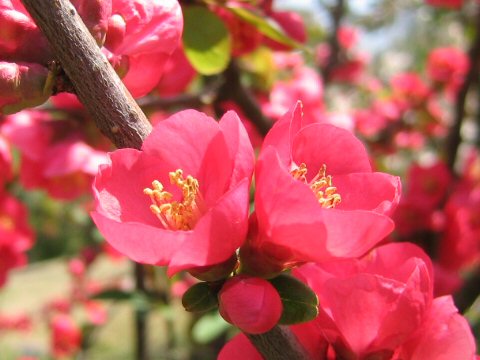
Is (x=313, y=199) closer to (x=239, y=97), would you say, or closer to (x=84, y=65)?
(x=84, y=65)

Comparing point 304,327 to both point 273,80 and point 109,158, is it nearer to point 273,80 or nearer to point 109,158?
point 109,158

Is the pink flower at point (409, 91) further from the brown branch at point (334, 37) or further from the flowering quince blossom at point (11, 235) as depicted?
the flowering quince blossom at point (11, 235)

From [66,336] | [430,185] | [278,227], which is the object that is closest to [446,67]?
[430,185]

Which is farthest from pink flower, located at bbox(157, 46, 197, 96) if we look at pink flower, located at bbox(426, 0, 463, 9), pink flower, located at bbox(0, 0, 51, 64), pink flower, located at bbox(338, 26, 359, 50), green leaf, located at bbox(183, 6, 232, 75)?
→ pink flower, located at bbox(338, 26, 359, 50)

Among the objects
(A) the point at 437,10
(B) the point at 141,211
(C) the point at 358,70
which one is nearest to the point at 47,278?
(C) the point at 358,70

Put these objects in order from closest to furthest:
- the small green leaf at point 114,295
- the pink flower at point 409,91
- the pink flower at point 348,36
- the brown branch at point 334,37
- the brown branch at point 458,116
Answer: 1. the small green leaf at point 114,295
2. the brown branch at point 458,116
3. the brown branch at point 334,37
4. the pink flower at point 409,91
5. the pink flower at point 348,36

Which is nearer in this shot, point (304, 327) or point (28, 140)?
point (304, 327)

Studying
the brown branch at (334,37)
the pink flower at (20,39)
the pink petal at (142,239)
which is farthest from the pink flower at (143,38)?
the brown branch at (334,37)
